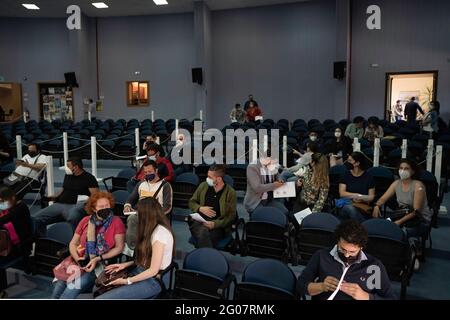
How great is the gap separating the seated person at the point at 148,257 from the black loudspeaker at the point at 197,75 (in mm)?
12725

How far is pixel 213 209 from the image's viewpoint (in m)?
5.02

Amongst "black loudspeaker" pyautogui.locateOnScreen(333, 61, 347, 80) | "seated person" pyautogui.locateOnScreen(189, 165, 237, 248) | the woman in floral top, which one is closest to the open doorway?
"black loudspeaker" pyautogui.locateOnScreen(333, 61, 347, 80)

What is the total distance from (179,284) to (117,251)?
0.78 metres

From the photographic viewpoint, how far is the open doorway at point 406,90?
1456 centimetres

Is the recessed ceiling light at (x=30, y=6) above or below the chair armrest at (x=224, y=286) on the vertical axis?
above

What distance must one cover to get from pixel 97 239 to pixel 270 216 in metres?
1.98

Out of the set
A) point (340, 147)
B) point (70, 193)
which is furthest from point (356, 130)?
point (70, 193)

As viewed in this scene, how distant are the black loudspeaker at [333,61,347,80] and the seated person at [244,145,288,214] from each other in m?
9.93

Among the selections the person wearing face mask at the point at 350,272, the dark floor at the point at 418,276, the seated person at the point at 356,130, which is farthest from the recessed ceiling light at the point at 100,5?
the person wearing face mask at the point at 350,272

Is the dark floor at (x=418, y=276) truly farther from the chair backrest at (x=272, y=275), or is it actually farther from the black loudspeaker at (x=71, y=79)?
the black loudspeaker at (x=71, y=79)

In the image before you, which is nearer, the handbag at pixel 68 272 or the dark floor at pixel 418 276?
the handbag at pixel 68 272

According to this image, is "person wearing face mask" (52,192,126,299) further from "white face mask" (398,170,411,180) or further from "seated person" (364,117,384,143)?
"seated person" (364,117,384,143)

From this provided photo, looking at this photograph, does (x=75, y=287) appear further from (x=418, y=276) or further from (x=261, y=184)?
(x=418, y=276)

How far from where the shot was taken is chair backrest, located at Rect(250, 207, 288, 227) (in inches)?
187
